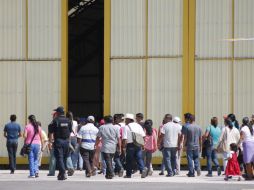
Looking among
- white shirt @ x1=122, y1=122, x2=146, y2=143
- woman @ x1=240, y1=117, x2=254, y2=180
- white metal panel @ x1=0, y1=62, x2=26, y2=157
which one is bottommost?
woman @ x1=240, y1=117, x2=254, y2=180

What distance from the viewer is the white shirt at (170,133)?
95.7 ft

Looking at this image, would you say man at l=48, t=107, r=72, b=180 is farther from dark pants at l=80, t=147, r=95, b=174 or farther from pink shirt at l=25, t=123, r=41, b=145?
pink shirt at l=25, t=123, r=41, b=145

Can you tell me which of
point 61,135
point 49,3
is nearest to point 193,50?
point 49,3

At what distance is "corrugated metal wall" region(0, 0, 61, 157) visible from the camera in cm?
3497

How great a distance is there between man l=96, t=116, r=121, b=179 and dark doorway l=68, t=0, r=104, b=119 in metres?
23.5

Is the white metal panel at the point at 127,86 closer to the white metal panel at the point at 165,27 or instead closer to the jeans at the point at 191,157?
the white metal panel at the point at 165,27

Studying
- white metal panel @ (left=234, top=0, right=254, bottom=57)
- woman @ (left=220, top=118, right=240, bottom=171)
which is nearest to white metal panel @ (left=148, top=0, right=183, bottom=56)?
white metal panel @ (left=234, top=0, right=254, bottom=57)

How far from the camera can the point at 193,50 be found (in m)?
34.2

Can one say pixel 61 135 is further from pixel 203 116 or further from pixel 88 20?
pixel 88 20

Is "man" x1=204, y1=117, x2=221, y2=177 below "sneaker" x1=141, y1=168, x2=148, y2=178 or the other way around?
the other way around

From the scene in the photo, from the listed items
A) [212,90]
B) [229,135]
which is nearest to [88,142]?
[229,135]

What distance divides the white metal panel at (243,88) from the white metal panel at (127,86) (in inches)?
113

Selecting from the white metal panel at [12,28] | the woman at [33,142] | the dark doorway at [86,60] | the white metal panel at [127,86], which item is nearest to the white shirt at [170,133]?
the woman at [33,142]

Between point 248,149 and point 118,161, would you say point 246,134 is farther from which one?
point 118,161
